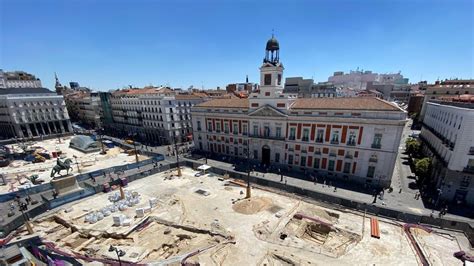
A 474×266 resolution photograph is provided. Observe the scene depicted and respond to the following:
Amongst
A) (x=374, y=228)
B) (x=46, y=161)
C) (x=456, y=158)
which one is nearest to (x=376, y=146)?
(x=456, y=158)

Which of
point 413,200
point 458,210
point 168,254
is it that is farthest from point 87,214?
point 458,210

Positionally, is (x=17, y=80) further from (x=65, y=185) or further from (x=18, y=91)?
(x=65, y=185)

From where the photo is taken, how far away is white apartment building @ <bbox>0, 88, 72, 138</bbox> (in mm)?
77438

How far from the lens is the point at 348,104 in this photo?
3850 centimetres

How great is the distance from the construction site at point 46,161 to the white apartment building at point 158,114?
11.4 meters

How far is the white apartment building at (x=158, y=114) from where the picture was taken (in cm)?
6538

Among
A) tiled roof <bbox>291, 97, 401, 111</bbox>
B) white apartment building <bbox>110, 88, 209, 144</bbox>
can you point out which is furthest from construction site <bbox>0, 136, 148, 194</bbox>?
tiled roof <bbox>291, 97, 401, 111</bbox>

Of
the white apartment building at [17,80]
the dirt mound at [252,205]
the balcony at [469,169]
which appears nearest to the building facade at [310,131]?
the balcony at [469,169]

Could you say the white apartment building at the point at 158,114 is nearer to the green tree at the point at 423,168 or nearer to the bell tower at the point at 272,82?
the bell tower at the point at 272,82

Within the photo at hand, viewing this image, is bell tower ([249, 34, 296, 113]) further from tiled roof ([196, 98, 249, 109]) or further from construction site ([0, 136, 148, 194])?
construction site ([0, 136, 148, 194])

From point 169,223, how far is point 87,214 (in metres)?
13.2

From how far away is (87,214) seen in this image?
3041 centimetres

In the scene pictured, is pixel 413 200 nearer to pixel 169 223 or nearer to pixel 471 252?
pixel 471 252

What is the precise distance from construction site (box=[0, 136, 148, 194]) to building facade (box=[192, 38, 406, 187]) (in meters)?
28.6
